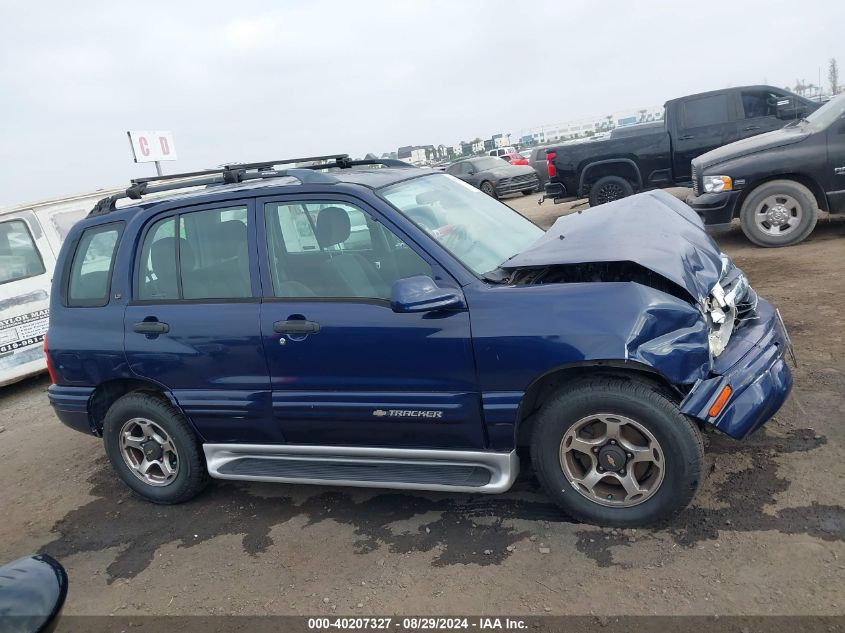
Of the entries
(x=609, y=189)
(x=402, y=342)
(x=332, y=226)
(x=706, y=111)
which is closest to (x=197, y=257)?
(x=332, y=226)

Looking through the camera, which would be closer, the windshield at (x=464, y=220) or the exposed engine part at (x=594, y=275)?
the exposed engine part at (x=594, y=275)

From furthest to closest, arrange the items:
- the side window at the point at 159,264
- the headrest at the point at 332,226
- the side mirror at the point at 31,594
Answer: the side window at the point at 159,264
the headrest at the point at 332,226
the side mirror at the point at 31,594

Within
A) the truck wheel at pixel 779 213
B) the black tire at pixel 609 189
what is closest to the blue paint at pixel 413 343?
the truck wheel at pixel 779 213

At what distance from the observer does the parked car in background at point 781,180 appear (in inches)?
291

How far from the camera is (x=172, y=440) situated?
13.0 feet

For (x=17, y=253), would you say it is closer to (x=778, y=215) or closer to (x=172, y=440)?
(x=172, y=440)

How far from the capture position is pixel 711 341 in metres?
3.09

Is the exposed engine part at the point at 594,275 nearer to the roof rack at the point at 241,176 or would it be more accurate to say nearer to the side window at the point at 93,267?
the roof rack at the point at 241,176

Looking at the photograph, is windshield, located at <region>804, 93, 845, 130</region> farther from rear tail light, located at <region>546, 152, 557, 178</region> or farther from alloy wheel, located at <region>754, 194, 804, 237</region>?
rear tail light, located at <region>546, 152, 557, 178</region>

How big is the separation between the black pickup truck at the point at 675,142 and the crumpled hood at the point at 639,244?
7.23m

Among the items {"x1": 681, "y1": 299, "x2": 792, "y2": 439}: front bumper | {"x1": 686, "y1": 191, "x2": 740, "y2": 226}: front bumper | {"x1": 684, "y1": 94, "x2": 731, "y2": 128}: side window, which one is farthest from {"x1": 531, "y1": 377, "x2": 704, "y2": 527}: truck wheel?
{"x1": 684, "y1": 94, "x2": 731, "y2": 128}: side window

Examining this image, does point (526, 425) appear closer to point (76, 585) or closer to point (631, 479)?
point (631, 479)

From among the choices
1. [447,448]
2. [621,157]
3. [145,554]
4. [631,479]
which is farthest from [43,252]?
[621,157]

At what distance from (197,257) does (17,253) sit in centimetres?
456
